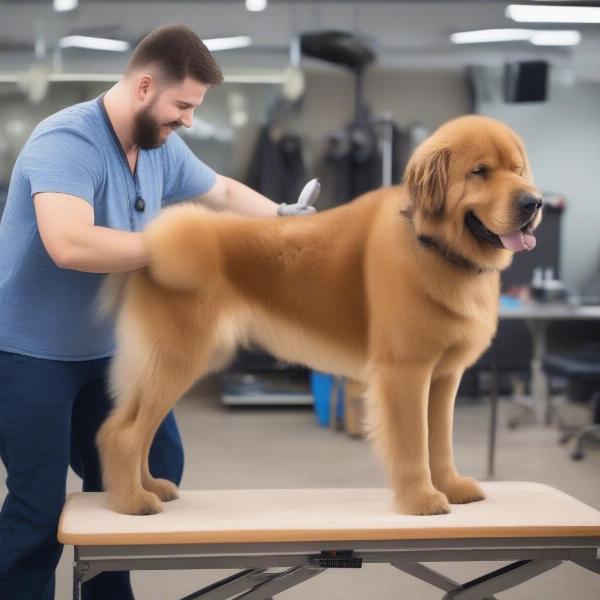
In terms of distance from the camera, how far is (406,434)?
6.64ft

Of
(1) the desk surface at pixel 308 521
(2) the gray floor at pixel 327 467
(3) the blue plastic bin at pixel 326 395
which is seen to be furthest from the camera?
(3) the blue plastic bin at pixel 326 395

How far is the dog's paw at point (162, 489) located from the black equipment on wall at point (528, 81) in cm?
562

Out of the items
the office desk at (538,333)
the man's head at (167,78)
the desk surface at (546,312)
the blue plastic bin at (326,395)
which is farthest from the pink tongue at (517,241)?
the blue plastic bin at (326,395)

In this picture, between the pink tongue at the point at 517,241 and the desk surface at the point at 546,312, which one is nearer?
the pink tongue at the point at 517,241

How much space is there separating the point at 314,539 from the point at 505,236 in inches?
30.0

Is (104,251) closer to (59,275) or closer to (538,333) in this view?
(59,275)

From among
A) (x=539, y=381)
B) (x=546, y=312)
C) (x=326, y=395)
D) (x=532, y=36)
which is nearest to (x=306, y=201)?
(x=546, y=312)

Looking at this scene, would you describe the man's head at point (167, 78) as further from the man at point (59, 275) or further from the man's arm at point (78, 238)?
the man's arm at point (78, 238)

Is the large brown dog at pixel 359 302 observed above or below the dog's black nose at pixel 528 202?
below

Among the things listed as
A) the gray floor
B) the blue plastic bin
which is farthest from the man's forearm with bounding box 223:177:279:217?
the blue plastic bin

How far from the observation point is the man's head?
6.89 feet

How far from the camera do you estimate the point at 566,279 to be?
8.33m

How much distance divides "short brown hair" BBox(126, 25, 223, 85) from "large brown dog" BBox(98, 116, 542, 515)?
0.32 m

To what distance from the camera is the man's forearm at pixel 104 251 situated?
1.97 m
